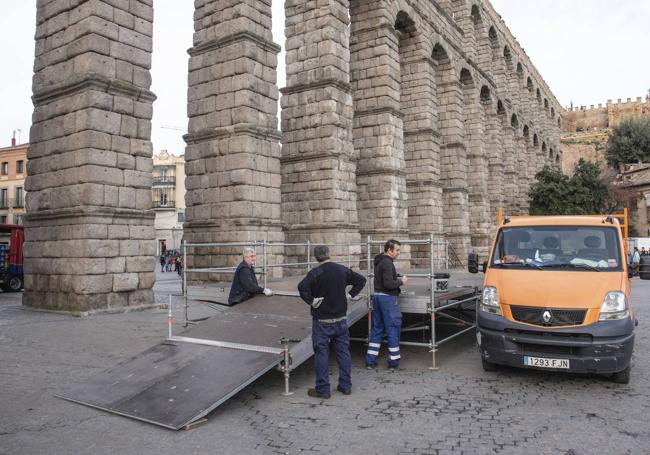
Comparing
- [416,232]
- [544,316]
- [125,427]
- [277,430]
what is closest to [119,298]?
[125,427]

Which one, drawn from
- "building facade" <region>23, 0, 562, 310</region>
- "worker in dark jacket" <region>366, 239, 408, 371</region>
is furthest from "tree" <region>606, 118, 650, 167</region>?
"worker in dark jacket" <region>366, 239, 408, 371</region>

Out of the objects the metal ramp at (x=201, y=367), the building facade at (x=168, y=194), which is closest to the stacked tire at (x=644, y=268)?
the metal ramp at (x=201, y=367)

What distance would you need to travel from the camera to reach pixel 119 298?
34.5 ft

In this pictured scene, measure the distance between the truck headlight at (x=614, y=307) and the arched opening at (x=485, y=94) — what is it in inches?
1035

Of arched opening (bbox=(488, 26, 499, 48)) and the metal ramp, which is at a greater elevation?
arched opening (bbox=(488, 26, 499, 48))

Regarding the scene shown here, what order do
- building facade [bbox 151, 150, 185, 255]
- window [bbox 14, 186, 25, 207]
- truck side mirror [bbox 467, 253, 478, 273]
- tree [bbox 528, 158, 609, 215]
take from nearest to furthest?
truck side mirror [bbox 467, 253, 478, 273] < tree [bbox 528, 158, 609, 215] < window [bbox 14, 186, 25, 207] < building facade [bbox 151, 150, 185, 255]

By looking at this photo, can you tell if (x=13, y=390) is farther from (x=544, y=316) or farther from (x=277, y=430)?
(x=544, y=316)

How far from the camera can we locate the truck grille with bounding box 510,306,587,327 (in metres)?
→ 5.55

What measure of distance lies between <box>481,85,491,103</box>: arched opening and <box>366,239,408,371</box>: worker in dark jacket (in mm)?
26171

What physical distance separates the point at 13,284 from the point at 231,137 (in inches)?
450

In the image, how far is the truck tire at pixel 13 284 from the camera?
1834cm

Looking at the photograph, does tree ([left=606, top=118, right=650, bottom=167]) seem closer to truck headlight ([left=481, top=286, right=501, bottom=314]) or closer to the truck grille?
truck headlight ([left=481, top=286, right=501, bottom=314])

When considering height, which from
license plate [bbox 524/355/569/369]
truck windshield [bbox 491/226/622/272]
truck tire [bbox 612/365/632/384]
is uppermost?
truck windshield [bbox 491/226/622/272]

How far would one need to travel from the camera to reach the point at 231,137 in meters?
12.8
